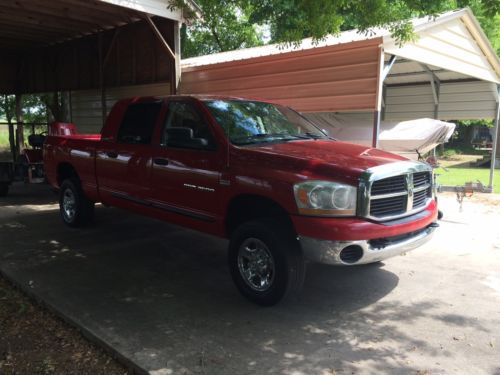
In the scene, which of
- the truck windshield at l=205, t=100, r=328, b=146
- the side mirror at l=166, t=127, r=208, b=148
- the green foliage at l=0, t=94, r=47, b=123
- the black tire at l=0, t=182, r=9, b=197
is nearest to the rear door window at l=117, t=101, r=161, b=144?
the side mirror at l=166, t=127, r=208, b=148

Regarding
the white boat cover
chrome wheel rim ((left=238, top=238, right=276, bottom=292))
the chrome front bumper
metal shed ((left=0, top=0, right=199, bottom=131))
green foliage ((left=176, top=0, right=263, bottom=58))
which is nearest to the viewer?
the chrome front bumper

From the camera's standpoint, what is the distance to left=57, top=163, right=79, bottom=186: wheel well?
24.0 ft

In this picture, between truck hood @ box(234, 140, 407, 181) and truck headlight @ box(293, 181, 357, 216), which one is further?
truck hood @ box(234, 140, 407, 181)

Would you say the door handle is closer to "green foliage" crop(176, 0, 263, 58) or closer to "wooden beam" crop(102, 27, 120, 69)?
"wooden beam" crop(102, 27, 120, 69)

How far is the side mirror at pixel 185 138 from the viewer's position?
4715mm

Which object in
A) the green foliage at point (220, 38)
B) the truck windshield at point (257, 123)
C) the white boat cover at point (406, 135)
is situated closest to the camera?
the truck windshield at point (257, 123)

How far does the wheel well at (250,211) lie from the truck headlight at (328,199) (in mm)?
387

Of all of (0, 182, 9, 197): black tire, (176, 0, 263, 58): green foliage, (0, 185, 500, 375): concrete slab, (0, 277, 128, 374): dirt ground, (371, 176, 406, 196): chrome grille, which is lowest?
(0, 277, 128, 374): dirt ground

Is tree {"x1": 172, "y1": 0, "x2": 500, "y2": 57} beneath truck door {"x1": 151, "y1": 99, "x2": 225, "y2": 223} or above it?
above

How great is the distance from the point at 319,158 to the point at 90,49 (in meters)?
12.3

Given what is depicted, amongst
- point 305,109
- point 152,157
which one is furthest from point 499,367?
point 305,109

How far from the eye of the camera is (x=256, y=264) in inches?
171

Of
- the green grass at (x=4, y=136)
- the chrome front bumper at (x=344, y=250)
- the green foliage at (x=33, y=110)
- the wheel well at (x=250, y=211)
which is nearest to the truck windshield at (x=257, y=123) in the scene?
the wheel well at (x=250, y=211)

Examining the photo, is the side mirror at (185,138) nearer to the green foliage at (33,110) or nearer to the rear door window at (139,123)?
the rear door window at (139,123)
